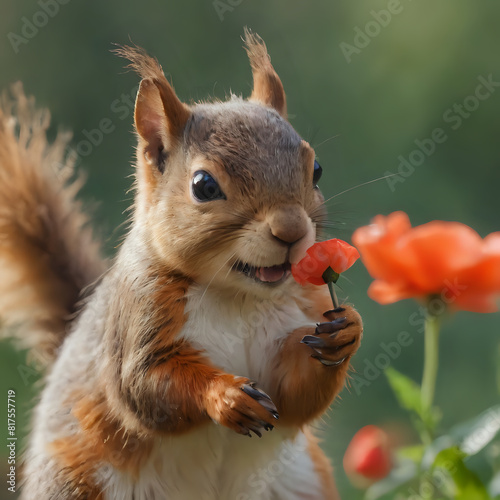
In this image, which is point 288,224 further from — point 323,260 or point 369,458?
point 369,458

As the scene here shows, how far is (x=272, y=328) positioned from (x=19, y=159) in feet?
1.88

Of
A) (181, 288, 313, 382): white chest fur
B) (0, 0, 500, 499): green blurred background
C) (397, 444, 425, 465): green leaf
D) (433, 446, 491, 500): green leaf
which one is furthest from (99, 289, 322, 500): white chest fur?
(0, 0, 500, 499): green blurred background

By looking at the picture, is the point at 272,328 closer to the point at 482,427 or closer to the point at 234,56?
the point at 482,427

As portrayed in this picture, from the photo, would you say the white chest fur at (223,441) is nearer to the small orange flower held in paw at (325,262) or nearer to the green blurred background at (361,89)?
the small orange flower held in paw at (325,262)

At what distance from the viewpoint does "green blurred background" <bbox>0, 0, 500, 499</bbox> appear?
1825mm

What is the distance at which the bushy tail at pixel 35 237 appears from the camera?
3.89 ft

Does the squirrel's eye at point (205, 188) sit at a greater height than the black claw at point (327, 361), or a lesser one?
greater

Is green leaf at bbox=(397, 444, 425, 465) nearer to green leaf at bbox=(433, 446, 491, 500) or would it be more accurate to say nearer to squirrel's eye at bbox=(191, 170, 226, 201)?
green leaf at bbox=(433, 446, 491, 500)

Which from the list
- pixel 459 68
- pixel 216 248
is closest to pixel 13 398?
pixel 216 248

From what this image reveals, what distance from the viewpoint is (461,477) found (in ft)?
1.97

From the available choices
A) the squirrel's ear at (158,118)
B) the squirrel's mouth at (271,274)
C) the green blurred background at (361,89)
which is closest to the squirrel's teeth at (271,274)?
the squirrel's mouth at (271,274)

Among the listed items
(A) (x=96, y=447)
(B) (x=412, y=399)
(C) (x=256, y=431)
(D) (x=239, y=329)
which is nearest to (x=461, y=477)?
(B) (x=412, y=399)

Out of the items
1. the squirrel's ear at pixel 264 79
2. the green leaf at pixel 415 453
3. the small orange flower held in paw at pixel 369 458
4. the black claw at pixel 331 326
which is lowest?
the small orange flower held in paw at pixel 369 458

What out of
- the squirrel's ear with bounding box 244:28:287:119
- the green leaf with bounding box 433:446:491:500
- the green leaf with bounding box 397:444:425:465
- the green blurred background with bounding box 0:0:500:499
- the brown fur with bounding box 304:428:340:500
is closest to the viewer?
the green leaf with bounding box 433:446:491:500
